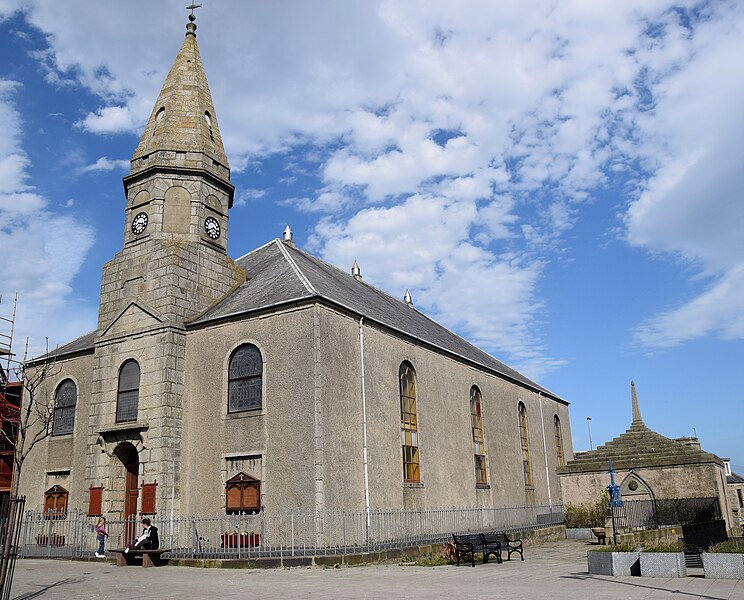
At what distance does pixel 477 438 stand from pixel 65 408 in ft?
59.1

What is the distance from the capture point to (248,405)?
849 inches

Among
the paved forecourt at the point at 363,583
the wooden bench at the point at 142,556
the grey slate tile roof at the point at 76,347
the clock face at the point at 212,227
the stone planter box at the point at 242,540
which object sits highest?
the clock face at the point at 212,227

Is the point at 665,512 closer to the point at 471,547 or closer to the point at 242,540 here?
the point at 471,547

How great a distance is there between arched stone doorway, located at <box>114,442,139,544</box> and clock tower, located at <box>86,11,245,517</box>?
35 millimetres

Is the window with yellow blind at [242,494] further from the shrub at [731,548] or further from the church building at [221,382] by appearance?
the shrub at [731,548]

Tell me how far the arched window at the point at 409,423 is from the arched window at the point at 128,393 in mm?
9704

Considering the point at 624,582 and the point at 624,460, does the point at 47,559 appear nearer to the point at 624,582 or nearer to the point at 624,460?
the point at 624,582

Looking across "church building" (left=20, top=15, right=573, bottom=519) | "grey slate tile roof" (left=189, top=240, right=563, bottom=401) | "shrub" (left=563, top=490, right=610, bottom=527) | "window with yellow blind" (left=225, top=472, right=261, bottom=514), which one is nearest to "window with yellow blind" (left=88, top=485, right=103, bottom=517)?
"church building" (left=20, top=15, right=573, bottom=519)

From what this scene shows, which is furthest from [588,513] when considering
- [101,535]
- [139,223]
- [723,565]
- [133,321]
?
[139,223]

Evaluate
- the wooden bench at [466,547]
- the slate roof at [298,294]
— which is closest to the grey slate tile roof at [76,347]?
the slate roof at [298,294]

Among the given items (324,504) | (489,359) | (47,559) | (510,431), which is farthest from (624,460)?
(47,559)

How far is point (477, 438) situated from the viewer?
1206 inches

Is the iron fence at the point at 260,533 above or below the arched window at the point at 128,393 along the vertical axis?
below

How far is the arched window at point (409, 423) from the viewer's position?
24.4m
